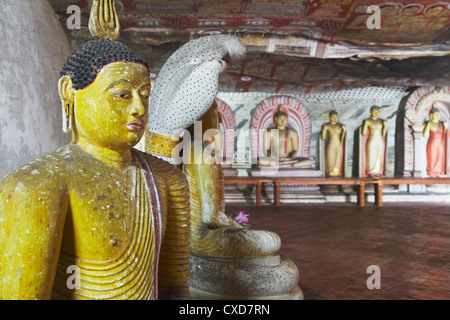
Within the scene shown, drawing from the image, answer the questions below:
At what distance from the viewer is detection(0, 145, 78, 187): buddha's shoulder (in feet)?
3.39

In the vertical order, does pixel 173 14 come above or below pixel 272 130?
above

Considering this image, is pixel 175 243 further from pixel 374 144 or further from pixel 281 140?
pixel 374 144

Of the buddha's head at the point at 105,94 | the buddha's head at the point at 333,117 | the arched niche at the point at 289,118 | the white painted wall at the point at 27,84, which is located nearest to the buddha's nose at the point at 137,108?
the buddha's head at the point at 105,94

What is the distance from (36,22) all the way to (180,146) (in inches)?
43.5

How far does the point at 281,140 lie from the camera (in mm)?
10617

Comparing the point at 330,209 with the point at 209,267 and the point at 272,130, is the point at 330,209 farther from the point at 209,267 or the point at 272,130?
the point at 209,267

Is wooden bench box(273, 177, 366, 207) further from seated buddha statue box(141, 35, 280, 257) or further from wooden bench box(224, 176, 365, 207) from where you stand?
seated buddha statue box(141, 35, 280, 257)

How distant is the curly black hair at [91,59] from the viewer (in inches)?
47.3

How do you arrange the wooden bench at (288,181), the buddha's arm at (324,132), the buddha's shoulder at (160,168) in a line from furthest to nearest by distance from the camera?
the buddha's arm at (324,132)
the wooden bench at (288,181)
the buddha's shoulder at (160,168)

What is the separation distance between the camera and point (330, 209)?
27.0 ft

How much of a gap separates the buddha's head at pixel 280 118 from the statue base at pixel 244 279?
8040mm

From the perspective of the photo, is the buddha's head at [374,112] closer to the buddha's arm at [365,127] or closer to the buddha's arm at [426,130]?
the buddha's arm at [365,127]

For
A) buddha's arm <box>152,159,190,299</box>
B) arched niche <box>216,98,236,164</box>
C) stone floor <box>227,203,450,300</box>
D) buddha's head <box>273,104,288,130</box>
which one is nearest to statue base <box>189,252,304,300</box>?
stone floor <box>227,203,450,300</box>
